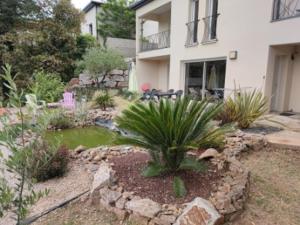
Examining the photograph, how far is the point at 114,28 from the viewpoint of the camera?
2125 centimetres

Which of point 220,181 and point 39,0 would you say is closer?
point 220,181

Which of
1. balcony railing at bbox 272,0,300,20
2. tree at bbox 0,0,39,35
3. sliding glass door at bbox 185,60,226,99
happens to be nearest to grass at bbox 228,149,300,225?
sliding glass door at bbox 185,60,226,99

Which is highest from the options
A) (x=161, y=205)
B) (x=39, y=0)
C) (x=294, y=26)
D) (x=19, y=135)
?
(x=39, y=0)

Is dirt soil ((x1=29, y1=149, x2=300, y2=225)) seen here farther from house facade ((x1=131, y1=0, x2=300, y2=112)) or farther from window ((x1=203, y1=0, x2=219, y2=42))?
window ((x1=203, y1=0, x2=219, y2=42))

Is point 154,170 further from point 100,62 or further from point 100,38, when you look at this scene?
point 100,38

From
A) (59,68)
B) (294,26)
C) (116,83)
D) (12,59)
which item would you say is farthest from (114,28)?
(294,26)

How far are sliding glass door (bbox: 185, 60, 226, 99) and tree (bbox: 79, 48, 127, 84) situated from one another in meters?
4.56

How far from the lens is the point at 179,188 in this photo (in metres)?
2.96

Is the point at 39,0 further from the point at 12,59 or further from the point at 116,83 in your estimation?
the point at 116,83

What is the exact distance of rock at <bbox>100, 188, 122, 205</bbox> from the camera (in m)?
2.97

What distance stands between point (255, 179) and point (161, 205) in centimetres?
179

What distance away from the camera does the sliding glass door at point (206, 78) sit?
9.89 metres

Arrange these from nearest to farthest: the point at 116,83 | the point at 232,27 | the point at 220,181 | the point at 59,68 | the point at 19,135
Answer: the point at 19,135 → the point at 220,181 → the point at 232,27 → the point at 59,68 → the point at 116,83

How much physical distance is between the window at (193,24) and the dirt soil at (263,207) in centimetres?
806
